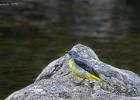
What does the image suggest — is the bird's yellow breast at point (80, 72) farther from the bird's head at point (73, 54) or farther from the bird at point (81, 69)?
the bird's head at point (73, 54)

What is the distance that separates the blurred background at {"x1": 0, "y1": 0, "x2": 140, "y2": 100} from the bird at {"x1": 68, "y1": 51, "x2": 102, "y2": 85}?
5.59m

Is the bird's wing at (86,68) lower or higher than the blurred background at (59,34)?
lower

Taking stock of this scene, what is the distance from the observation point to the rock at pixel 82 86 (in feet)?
37.2

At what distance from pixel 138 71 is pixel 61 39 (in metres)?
6.66

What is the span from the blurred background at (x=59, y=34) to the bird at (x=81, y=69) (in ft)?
18.3

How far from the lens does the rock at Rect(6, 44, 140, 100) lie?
11.4 metres

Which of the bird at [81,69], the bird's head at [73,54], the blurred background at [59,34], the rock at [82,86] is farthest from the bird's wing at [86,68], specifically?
the blurred background at [59,34]

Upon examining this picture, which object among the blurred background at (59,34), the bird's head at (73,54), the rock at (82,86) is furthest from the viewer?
the blurred background at (59,34)

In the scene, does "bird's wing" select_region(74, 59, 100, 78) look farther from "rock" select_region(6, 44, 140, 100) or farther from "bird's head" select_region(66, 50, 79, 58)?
"rock" select_region(6, 44, 140, 100)

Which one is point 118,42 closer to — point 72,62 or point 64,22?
point 64,22

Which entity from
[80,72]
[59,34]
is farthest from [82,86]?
[59,34]

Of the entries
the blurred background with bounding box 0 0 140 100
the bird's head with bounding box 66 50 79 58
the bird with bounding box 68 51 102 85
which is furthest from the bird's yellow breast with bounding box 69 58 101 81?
the blurred background with bounding box 0 0 140 100

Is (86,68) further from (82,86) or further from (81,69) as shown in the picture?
(82,86)

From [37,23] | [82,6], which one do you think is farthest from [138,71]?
[82,6]
